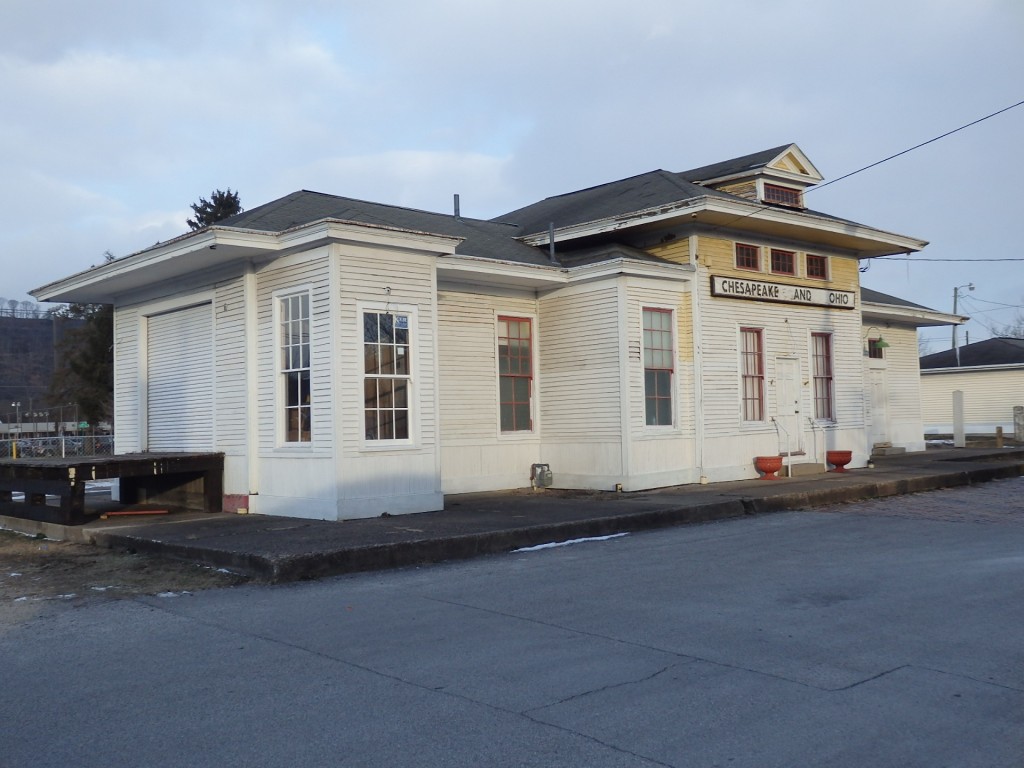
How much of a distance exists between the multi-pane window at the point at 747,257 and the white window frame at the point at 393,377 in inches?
311

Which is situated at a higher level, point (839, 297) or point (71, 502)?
point (839, 297)

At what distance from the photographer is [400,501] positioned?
13180 millimetres

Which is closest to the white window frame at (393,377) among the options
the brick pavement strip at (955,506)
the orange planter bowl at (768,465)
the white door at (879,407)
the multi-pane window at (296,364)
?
the multi-pane window at (296,364)

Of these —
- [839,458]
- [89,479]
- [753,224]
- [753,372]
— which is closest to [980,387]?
[839,458]

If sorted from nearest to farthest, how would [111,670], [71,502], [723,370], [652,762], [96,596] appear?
1. [652,762]
2. [111,670]
3. [96,596]
4. [71,502]
5. [723,370]

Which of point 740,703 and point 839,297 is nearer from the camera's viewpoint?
point 740,703

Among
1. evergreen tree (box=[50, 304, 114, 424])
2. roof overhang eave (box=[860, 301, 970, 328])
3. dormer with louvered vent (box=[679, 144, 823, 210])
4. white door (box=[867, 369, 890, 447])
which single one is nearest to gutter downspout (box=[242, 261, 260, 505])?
dormer with louvered vent (box=[679, 144, 823, 210])

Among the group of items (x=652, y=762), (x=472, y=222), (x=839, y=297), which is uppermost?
(x=472, y=222)

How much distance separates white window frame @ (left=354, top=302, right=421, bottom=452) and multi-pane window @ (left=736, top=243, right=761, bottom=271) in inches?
311

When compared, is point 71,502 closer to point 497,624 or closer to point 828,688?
point 497,624

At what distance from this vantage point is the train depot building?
1307cm

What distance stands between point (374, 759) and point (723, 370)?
14.6m

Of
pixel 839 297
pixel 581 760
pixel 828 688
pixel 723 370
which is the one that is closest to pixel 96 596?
pixel 581 760

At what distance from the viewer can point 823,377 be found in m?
20.5
